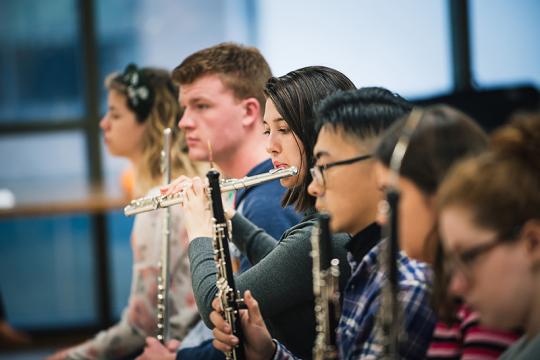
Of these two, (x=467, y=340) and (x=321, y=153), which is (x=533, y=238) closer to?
(x=467, y=340)

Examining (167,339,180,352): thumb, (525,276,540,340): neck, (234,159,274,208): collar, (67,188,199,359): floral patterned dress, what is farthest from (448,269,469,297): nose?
(67,188,199,359): floral patterned dress

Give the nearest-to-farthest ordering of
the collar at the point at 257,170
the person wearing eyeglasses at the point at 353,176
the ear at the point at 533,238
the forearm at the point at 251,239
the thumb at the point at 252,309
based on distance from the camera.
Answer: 1. the ear at the point at 533,238
2. the person wearing eyeglasses at the point at 353,176
3. the thumb at the point at 252,309
4. the forearm at the point at 251,239
5. the collar at the point at 257,170

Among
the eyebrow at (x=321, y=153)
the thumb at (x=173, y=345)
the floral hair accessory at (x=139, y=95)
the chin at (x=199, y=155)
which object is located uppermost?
the floral hair accessory at (x=139, y=95)

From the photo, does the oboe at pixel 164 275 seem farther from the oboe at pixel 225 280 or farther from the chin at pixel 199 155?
the oboe at pixel 225 280

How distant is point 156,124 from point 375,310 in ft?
6.30

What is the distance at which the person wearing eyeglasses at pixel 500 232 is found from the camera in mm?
1407

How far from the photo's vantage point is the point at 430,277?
173cm

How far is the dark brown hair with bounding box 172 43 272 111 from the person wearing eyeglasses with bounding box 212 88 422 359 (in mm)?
1128

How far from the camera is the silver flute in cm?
232

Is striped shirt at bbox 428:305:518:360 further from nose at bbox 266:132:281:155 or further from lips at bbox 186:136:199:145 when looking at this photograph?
lips at bbox 186:136:199:145

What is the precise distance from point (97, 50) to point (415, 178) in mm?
5225

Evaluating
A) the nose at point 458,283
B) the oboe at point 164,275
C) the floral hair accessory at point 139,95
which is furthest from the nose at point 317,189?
the floral hair accessory at point 139,95

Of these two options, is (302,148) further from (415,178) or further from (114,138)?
(114,138)

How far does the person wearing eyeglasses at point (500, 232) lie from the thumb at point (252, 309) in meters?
0.69
